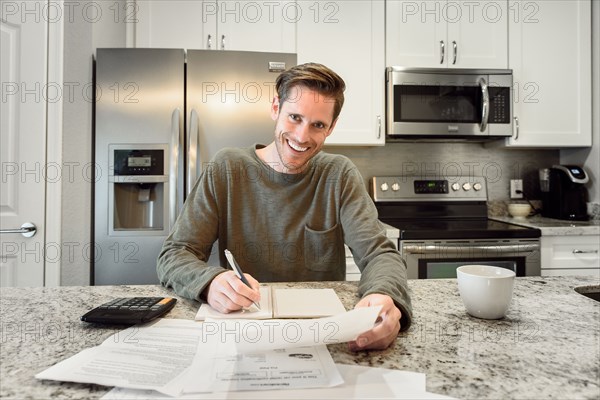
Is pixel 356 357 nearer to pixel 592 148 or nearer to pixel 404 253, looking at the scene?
pixel 404 253

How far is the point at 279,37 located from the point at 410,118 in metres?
0.94

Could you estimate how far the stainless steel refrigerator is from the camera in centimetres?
189

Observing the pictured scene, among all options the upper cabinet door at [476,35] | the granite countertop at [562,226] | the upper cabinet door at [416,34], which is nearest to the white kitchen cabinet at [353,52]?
the upper cabinet door at [416,34]

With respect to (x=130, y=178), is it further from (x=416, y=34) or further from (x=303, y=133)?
(x=416, y=34)

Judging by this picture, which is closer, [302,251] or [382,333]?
[382,333]

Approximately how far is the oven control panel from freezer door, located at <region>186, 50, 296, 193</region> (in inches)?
39.3

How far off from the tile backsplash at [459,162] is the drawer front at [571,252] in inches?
25.7

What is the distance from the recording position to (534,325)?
2.36ft

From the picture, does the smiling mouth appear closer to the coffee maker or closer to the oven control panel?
the oven control panel

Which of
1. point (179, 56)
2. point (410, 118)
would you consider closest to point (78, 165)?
point (179, 56)

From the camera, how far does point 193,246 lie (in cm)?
112

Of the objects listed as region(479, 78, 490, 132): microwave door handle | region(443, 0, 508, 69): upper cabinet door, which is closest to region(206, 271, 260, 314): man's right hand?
region(479, 78, 490, 132): microwave door handle

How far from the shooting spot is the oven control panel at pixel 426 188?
2.62 metres

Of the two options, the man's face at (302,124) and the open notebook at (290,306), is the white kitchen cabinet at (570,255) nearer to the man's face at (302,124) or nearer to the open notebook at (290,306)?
the man's face at (302,124)
